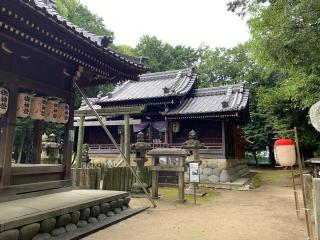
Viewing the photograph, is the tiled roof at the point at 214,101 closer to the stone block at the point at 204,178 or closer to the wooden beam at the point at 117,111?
the stone block at the point at 204,178

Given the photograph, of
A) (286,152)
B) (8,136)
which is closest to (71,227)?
(8,136)

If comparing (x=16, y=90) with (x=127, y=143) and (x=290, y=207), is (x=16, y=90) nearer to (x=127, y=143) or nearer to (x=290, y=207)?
(x=127, y=143)

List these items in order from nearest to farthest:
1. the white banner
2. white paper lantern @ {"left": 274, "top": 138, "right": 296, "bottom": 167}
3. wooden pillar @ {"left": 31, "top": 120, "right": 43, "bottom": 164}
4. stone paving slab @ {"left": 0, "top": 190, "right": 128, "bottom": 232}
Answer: stone paving slab @ {"left": 0, "top": 190, "right": 128, "bottom": 232} < white paper lantern @ {"left": 274, "top": 138, "right": 296, "bottom": 167} < wooden pillar @ {"left": 31, "top": 120, "right": 43, "bottom": 164} < the white banner

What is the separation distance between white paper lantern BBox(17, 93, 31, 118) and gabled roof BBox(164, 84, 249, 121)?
11.9 meters

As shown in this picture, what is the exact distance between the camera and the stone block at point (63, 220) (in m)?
5.93

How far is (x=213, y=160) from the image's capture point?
17.5 m

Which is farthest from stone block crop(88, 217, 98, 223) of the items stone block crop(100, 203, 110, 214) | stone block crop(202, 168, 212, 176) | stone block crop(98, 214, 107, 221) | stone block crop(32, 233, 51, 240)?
stone block crop(202, 168, 212, 176)

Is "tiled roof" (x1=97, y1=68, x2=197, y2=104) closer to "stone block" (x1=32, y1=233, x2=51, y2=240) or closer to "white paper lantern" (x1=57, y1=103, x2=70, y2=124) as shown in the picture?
"white paper lantern" (x1=57, y1=103, x2=70, y2=124)

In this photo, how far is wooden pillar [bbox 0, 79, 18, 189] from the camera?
6191mm

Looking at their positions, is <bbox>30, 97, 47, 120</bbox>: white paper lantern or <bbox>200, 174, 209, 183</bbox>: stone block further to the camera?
<bbox>200, 174, 209, 183</bbox>: stone block

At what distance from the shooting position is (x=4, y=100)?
6219 mm

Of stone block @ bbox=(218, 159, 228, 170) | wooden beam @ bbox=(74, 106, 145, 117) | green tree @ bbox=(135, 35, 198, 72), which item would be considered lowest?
stone block @ bbox=(218, 159, 228, 170)

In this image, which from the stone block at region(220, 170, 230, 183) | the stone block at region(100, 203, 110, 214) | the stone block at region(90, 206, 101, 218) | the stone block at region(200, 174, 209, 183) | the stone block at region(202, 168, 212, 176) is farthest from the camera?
the stone block at region(202, 168, 212, 176)

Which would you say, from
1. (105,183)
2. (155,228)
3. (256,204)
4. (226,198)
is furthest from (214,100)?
(155,228)
